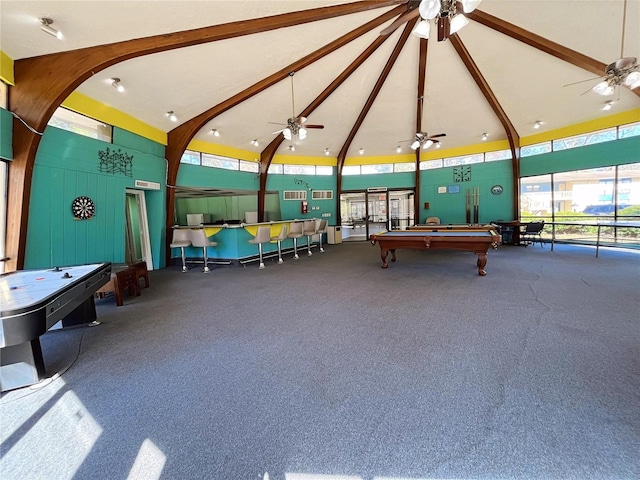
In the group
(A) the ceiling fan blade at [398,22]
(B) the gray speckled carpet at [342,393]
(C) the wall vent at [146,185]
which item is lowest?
(B) the gray speckled carpet at [342,393]

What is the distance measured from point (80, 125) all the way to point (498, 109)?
10.6 metres

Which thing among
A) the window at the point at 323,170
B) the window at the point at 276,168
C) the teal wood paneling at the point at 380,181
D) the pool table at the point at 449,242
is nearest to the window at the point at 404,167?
the teal wood paneling at the point at 380,181

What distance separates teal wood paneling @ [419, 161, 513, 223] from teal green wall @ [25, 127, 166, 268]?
9.97 metres

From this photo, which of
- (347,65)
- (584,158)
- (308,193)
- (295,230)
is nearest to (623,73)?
(584,158)

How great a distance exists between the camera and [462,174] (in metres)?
10.5

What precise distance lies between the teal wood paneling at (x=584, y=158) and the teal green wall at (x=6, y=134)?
12989 millimetres

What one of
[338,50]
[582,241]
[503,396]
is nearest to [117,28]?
[338,50]

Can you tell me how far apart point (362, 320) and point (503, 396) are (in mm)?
1573

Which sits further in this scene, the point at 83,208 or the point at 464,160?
the point at 464,160

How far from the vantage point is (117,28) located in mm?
3793

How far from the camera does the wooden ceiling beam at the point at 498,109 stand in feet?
20.1

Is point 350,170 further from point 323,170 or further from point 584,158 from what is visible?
point 584,158

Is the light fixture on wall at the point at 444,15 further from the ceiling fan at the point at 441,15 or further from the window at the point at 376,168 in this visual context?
the window at the point at 376,168

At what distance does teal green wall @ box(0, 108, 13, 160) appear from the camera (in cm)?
369
